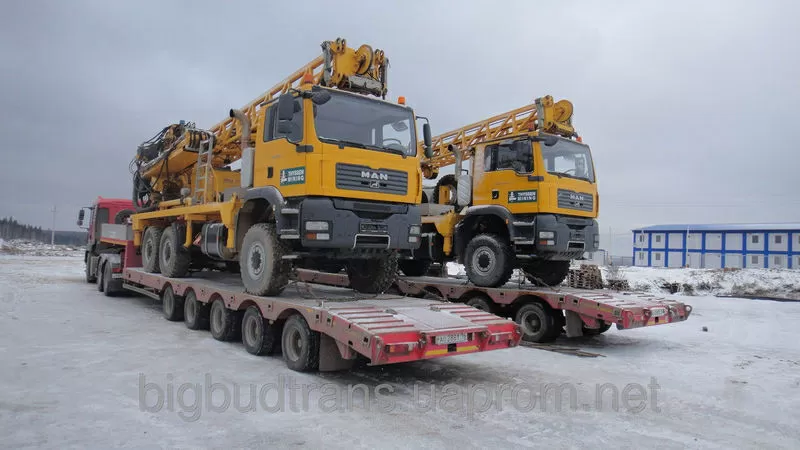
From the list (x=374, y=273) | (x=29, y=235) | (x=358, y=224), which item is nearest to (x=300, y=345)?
(x=358, y=224)

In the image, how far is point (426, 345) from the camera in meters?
5.93

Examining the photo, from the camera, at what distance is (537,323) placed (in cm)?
984

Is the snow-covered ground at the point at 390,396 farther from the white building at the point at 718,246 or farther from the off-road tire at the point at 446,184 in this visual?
the white building at the point at 718,246

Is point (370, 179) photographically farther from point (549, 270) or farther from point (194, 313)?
point (549, 270)

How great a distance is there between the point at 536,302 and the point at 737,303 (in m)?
9.85

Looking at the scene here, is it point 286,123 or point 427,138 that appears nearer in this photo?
point 286,123

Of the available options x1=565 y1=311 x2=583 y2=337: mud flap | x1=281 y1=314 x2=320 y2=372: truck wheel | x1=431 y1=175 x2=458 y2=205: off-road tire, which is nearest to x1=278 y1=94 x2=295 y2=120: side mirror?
x1=281 y1=314 x2=320 y2=372: truck wheel

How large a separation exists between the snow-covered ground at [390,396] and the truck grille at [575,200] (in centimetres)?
Answer: 246

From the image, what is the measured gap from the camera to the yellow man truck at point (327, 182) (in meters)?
7.36

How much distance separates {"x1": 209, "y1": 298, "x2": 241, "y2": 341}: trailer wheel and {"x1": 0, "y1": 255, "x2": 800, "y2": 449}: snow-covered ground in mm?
189

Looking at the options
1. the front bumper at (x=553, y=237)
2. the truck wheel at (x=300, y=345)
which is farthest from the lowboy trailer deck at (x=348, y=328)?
the front bumper at (x=553, y=237)

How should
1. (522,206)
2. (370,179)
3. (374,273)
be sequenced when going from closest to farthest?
1. (370,179)
2. (374,273)
3. (522,206)

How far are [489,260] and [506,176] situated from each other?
1.55 meters

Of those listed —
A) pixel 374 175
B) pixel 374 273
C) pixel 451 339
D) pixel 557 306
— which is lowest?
pixel 451 339
